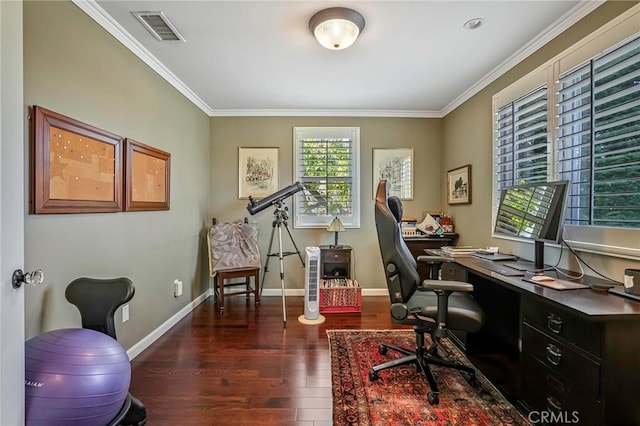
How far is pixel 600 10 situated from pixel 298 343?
3.13 metres

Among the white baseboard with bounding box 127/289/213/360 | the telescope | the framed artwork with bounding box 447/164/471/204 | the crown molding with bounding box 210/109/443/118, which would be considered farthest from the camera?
the crown molding with bounding box 210/109/443/118

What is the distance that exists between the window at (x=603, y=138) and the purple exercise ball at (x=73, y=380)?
265 cm

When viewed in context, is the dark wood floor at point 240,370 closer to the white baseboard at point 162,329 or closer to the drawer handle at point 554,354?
the white baseboard at point 162,329

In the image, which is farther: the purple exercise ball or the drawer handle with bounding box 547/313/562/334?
the drawer handle with bounding box 547/313/562/334

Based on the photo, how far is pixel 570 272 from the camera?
1.95 meters

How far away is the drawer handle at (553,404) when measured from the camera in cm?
141

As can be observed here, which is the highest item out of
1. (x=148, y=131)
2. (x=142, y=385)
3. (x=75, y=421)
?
(x=148, y=131)

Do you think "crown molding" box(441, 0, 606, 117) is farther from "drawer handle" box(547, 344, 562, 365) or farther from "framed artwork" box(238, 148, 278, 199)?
"framed artwork" box(238, 148, 278, 199)

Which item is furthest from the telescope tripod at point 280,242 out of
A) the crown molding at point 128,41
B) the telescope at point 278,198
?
the crown molding at point 128,41

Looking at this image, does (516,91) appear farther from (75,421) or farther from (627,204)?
(75,421)

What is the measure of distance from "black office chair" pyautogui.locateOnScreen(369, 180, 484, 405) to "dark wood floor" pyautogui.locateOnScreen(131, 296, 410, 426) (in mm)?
542

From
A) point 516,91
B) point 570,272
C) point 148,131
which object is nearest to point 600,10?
point 516,91

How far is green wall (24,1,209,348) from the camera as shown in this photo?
63.2 inches

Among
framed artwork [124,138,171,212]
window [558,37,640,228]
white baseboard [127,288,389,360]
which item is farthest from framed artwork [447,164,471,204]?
framed artwork [124,138,171,212]
